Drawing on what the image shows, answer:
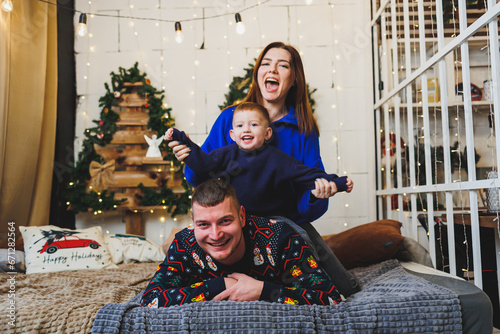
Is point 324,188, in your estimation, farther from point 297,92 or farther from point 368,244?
point 368,244

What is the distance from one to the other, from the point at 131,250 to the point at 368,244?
1.73 meters

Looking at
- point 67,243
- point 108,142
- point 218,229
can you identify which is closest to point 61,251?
point 67,243

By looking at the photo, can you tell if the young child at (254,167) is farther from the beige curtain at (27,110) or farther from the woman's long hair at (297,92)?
the beige curtain at (27,110)

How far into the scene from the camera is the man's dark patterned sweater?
1392mm

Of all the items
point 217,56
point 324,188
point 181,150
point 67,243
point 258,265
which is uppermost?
point 217,56

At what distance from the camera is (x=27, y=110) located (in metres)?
3.14

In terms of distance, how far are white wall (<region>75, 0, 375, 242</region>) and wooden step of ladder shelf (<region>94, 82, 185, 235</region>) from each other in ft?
0.70

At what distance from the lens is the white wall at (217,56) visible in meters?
3.87

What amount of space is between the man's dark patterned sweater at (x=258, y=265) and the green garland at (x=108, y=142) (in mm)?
2194

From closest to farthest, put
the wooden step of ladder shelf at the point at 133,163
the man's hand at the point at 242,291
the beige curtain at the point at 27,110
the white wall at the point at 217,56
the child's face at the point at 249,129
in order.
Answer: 1. the man's hand at the point at 242,291
2. the child's face at the point at 249,129
3. the beige curtain at the point at 27,110
4. the wooden step of ladder shelf at the point at 133,163
5. the white wall at the point at 217,56

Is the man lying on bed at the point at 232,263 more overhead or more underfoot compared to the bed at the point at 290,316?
more overhead

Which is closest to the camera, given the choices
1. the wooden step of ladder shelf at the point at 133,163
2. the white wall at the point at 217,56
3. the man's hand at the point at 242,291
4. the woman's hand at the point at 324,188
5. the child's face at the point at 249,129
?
the man's hand at the point at 242,291

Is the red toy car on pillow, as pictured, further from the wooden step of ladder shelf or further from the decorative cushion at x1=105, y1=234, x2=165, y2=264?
the wooden step of ladder shelf

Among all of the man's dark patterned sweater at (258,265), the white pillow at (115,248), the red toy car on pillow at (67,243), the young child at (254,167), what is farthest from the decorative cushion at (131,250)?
the man's dark patterned sweater at (258,265)
